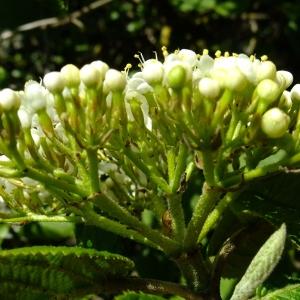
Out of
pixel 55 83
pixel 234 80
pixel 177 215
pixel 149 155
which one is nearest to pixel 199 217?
pixel 177 215

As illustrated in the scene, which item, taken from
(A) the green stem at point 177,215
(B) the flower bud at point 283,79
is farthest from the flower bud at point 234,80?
(A) the green stem at point 177,215

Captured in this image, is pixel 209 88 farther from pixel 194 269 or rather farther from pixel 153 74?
pixel 194 269

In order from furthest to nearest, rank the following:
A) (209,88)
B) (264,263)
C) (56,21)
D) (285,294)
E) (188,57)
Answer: (56,21), (188,57), (285,294), (209,88), (264,263)

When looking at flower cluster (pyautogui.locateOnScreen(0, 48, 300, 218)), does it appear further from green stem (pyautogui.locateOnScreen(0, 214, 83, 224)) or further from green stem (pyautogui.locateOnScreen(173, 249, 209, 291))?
green stem (pyautogui.locateOnScreen(173, 249, 209, 291))

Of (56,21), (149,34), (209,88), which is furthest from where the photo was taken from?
(149,34)

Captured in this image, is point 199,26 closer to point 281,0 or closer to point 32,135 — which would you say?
point 281,0
